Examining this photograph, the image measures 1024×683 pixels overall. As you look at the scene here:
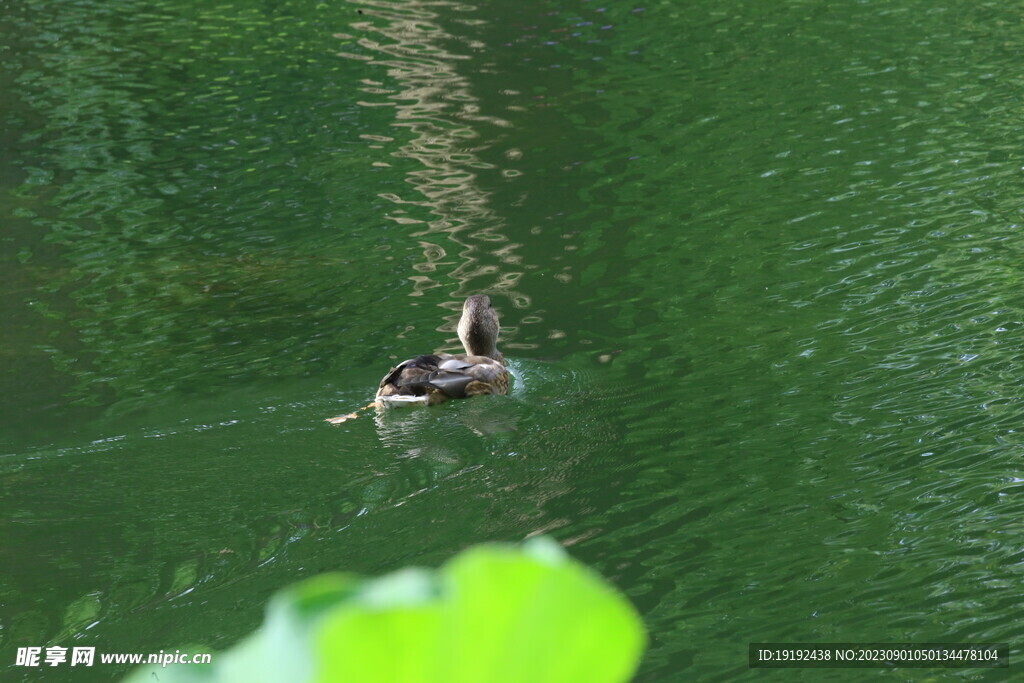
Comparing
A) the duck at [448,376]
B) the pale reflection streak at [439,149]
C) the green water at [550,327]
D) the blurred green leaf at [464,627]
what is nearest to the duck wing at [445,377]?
the duck at [448,376]

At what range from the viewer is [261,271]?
1086cm

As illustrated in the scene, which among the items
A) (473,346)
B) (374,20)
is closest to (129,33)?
(374,20)

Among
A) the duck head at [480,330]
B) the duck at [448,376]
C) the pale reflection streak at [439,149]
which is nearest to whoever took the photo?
the duck at [448,376]

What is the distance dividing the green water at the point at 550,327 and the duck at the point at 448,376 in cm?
21

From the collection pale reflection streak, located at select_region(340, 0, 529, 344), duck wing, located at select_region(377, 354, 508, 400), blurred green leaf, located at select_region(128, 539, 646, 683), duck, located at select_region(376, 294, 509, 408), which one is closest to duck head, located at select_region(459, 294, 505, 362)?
duck, located at select_region(376, 294, 509, 408)

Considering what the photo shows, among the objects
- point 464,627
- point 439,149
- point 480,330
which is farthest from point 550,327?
point 464,627

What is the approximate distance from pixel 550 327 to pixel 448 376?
159cm

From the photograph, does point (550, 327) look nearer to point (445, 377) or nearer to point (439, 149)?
point (445, 377)

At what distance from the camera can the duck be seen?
7891 millimetres

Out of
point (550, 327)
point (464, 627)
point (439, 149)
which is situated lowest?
point (439, 149)

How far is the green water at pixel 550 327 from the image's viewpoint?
5879 mm

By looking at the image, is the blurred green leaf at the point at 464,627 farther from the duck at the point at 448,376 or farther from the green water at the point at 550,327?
the duck at the point at 448,376

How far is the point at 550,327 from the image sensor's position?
9.42 metres

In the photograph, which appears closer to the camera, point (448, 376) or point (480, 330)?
point (448, 376)
